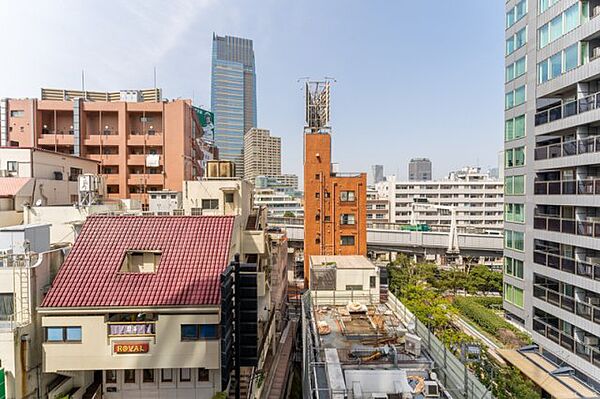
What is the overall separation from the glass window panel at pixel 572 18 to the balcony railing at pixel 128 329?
23.8 m

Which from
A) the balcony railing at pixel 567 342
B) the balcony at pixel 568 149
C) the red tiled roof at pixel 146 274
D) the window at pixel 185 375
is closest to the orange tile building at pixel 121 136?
the red tiled roof at pixel 146 274

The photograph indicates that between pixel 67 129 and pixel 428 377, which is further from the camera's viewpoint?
pixel 67 129

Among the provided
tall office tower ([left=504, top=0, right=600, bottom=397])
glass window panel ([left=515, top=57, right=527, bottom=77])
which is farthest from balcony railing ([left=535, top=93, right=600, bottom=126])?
glass window panel ([left=515, top=57, right=527, bottom=77])

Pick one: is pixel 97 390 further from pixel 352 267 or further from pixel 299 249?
pixel 299 249

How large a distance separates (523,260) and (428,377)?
45.6 feet

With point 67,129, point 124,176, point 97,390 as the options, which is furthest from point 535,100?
point 67,129

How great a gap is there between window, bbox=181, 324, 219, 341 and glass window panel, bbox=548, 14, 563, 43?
22442mm

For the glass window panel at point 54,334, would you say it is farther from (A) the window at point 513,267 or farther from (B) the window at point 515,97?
(B) the window at point 515,97

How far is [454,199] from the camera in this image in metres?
89.2

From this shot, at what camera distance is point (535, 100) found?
71.0ft

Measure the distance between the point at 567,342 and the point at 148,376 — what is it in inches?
775

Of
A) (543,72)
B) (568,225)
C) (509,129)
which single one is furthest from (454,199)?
(568,225)

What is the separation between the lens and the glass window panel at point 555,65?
19.5 metres

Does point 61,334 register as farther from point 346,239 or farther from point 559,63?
point 346,239
